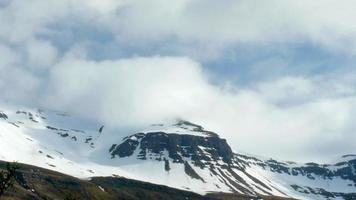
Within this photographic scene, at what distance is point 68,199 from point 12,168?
2103 centimetres

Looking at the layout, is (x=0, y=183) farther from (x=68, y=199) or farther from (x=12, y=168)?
(x=68, y=199)

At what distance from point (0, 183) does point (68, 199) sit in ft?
81.9

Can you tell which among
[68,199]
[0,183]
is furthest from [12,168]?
[68,199]

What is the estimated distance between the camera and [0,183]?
143250 millimetres

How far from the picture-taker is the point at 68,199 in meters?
164

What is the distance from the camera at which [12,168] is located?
149 meters

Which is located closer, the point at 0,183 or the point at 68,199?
the point at 0,183

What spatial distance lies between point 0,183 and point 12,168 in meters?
6.31

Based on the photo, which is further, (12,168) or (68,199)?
(68,199)
